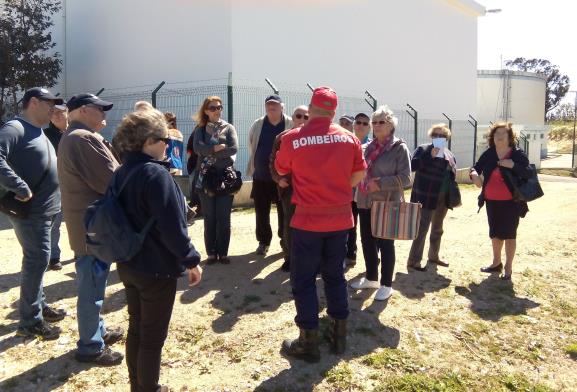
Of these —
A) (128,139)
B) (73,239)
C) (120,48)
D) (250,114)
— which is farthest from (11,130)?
(120,48)

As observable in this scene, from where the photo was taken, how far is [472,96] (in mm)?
21250

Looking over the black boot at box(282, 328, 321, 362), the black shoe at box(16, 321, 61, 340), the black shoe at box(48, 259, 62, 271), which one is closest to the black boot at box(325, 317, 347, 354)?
the black boot at box(282, 328, 321, 362)

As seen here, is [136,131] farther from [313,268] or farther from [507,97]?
[507,97]

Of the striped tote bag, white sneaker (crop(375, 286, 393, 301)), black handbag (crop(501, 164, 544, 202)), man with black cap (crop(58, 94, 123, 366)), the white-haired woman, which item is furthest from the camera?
black handbag (crop(501, 164, 544, 202))

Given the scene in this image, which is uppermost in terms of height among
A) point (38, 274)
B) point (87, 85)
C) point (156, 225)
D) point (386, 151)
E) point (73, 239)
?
point (87, 85)

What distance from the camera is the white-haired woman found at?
4359 millimetres

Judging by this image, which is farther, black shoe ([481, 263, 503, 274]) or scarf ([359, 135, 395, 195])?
black shoe ([481, 263, 503, 274])

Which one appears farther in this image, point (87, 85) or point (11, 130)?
point (87, 85)

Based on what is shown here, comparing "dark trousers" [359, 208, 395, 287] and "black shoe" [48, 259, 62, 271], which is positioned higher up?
"dark trousers" [359, 208, 395, 287]

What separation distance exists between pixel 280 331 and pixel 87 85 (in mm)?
14368

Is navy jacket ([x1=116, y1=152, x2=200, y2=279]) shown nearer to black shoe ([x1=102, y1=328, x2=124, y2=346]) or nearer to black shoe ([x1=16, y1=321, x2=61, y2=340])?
black shoe ([x1=102, y1=328, x2=124, y2=346])

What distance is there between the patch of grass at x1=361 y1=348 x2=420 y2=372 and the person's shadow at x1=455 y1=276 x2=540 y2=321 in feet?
3.81

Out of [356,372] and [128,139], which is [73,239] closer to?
[128,139]

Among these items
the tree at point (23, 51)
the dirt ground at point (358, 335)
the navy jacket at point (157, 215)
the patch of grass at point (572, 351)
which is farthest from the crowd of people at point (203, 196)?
the tree at point (23, 51)
